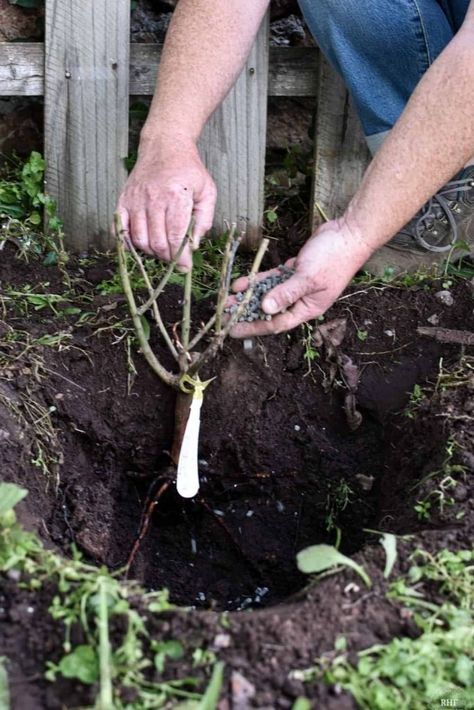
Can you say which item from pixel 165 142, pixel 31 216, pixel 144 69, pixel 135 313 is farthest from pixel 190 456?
pixel 144 69

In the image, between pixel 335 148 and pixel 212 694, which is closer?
pixel 212 694

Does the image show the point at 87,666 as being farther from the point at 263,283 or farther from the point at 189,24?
the point at 189,24

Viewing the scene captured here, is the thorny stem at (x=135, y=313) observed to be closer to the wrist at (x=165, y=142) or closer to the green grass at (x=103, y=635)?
the wrist at (x=165, y=142)

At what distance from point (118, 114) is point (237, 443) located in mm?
1020

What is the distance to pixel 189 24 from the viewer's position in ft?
7.07

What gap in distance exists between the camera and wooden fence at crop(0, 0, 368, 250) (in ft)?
8.33

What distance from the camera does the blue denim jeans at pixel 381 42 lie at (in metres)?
2.38

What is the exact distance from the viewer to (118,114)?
8.52 feet

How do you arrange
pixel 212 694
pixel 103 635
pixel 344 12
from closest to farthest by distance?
pixel 212 694, pixel 103 635, pixel 344 12

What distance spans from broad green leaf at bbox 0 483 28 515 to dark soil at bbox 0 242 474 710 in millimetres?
280

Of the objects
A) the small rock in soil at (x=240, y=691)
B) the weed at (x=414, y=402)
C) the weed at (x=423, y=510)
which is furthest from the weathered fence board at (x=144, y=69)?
the small rock in soil at (x=240, y=691)

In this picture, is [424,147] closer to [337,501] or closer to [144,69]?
[337,501]

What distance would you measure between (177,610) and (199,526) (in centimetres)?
79

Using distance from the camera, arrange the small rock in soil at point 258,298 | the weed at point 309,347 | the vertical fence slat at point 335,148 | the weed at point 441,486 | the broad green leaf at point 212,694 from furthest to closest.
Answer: the vertical fence slat at point 335,148 < the weed at point 309,347 < the small rock in soil at point 258,298 < the weed at point 441,486 < the broad green leaf at point 212,694
